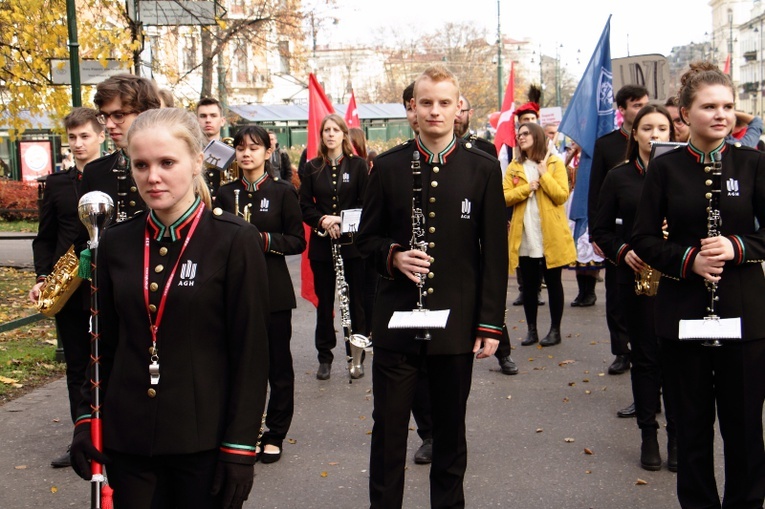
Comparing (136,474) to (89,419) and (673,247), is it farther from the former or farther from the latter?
(673,247)

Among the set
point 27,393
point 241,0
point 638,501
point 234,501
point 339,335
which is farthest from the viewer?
point 241,0

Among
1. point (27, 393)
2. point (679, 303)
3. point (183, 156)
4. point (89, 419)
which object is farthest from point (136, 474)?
point (27, 393)

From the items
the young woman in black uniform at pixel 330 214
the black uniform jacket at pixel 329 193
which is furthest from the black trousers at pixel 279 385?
the black uniform jacket at pixel 329 193

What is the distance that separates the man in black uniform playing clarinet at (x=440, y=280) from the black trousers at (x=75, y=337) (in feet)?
7.02

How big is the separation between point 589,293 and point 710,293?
26.2 ft

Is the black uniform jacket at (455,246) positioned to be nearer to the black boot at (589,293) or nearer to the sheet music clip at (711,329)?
the sheet music clip at (711,329)

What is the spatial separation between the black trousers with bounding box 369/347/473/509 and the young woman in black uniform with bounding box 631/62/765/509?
3.35 feet

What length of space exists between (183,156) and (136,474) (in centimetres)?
105

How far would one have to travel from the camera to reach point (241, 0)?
25078mm

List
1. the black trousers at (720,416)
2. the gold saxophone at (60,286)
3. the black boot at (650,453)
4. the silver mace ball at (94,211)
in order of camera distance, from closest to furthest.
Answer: the silver mace ball at (94,211)
the black trousers at (720,416)
the gold saxophone at (60,286)
the black boot at (650,453)

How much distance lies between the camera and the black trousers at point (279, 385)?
6426 mm

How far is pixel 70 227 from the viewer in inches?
246

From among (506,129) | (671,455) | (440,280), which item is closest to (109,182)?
(440,280)

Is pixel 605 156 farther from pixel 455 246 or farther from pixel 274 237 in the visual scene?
pixel 455 246
